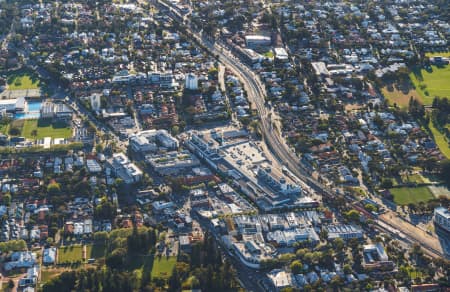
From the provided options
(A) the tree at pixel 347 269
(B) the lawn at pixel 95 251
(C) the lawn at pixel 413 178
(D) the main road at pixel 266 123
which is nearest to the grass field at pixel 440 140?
(C) the lawn at pixel 413 178

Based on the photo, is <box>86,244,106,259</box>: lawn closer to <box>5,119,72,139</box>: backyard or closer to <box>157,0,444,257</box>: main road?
<box>5,119,72,139</box>: backyard

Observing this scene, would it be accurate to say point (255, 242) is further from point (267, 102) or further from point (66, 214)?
point (267, 102)

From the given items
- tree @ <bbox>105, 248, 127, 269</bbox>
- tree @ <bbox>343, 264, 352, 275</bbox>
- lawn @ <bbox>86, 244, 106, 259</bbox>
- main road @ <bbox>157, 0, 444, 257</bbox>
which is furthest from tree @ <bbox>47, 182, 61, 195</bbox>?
tree @ <bbox>343, 264, 352, 275</bbox>

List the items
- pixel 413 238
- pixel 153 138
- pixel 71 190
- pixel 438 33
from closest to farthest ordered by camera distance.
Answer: pixel 413 238 < pixel 71 190 < pixel 153 138 < pixel 438 33

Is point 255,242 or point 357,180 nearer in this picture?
point 255,242

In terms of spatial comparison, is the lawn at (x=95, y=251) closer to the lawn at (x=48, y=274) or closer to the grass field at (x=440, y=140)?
the lawn at (x=48, y=274)

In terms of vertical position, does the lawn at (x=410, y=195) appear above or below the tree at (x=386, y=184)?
below

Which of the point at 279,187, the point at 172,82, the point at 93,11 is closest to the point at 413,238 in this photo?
the point at 279,187
